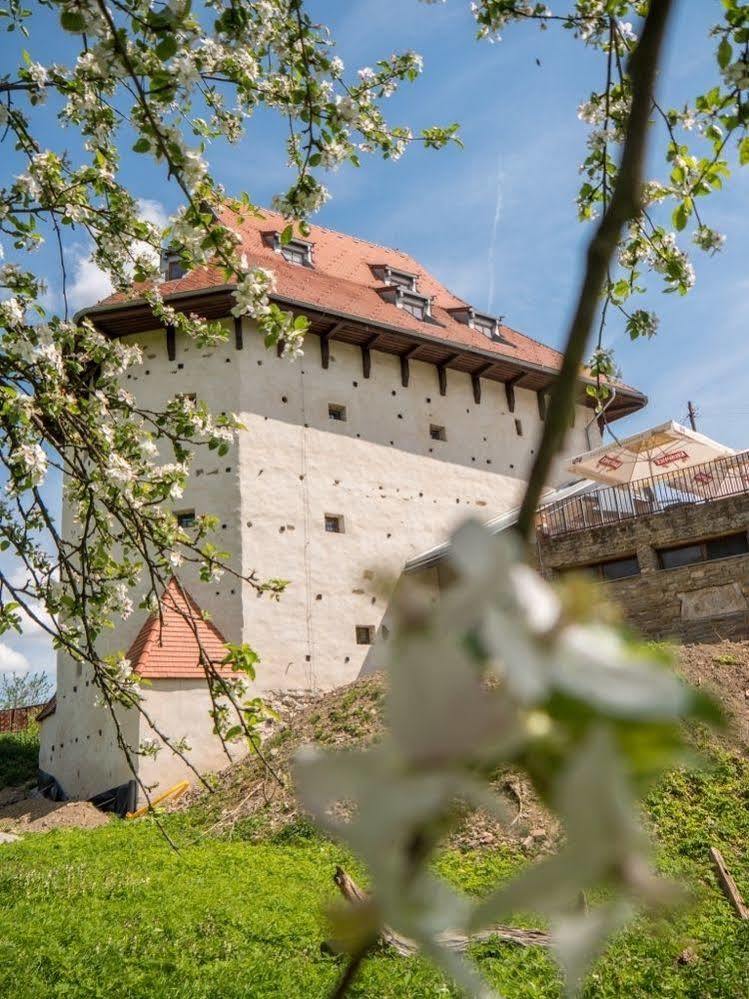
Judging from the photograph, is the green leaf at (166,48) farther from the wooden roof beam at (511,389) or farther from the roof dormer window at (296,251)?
the wooden roof beam at (511,389)

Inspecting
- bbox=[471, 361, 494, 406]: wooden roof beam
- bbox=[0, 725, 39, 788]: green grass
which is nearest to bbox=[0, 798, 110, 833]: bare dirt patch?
bbox=[0, 725, 39, 788]: green grass

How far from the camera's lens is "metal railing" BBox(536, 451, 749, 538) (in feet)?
48.6

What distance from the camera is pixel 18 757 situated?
20.9 metres

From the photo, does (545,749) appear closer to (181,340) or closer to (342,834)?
(342,834)

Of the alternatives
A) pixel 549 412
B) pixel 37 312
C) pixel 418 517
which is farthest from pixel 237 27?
pixel 418 517

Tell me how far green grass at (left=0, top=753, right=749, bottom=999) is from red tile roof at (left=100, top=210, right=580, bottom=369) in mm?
10649

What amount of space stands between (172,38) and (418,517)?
16.0 meters

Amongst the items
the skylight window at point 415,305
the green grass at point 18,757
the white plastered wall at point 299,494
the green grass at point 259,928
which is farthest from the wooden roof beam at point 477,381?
the green grass at point 18,757

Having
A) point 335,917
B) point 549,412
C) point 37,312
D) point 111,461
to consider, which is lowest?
point 335,917

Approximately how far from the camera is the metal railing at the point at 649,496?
583 inches

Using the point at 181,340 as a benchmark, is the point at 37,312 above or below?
below

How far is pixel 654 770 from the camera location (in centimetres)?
27

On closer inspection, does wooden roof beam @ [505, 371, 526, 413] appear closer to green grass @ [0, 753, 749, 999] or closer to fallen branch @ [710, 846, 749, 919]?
green grass @ [0, 753, 749, 999]

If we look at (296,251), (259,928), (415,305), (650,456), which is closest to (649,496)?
(650,456)
